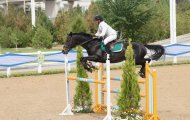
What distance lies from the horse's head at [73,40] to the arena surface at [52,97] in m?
1.62

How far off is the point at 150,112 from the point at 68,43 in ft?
10.2

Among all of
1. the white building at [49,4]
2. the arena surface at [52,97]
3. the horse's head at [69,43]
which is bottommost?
the arena surface at [52,97]

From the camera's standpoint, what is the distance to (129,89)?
9.86 metres

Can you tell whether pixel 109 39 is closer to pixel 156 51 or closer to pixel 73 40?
pixel 73 40

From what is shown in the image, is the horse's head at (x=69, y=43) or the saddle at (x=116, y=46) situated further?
the saddle at (x=116, y=46)

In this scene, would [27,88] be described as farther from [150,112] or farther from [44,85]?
[150,112]

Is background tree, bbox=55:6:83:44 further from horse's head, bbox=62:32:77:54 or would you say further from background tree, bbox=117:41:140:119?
background tree, bbox=117:41:140:119

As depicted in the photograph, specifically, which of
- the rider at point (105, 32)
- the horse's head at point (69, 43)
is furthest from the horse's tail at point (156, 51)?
the horse's head at point (69, 43)

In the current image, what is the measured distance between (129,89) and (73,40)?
2.71 m

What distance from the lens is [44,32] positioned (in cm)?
4081

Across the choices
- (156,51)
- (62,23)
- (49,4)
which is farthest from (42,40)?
(49,4)

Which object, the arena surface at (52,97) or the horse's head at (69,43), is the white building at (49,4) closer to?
the arena surface at (52,97)

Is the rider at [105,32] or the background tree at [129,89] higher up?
the rider at [105,32]

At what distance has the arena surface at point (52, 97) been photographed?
11469 millimetres
